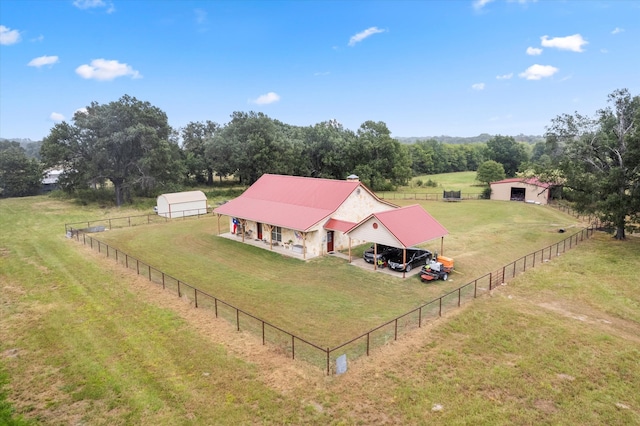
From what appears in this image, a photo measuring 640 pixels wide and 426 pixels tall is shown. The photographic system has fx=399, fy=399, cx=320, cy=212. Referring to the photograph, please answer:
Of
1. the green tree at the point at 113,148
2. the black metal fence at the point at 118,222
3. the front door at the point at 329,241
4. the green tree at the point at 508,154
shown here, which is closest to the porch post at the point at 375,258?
the front door at the point at 329,241

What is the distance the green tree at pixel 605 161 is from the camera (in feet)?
95.3

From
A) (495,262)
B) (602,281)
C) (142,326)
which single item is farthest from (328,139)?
(142,326)

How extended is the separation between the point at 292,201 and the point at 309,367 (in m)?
19.1

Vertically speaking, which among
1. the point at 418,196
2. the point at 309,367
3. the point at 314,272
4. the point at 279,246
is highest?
the point at 418,196

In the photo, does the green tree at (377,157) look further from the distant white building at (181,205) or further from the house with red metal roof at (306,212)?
the house with red metal roof at (306,212)

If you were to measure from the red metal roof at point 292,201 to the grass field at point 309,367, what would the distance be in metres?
10.6

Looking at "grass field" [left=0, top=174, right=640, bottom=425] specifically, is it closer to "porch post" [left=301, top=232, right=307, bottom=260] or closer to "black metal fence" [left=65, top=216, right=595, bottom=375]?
"black metal fence" [left=65, top=216, right=595, bottom=375]

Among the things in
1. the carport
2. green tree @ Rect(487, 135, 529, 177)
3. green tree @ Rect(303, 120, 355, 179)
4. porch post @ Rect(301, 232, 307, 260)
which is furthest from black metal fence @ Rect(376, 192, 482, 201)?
green tree @ Rect(487, 135, 529, 177)

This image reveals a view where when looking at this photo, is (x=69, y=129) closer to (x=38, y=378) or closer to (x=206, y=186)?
(x=206, y=186)

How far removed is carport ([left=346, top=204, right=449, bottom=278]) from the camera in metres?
23.8

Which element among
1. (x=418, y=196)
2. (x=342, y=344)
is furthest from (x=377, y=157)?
(x=342, y=344)

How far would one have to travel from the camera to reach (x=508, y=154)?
95.8 m

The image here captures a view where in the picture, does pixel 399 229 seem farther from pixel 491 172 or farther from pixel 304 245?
pixel 491 172

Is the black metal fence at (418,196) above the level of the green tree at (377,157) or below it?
below
